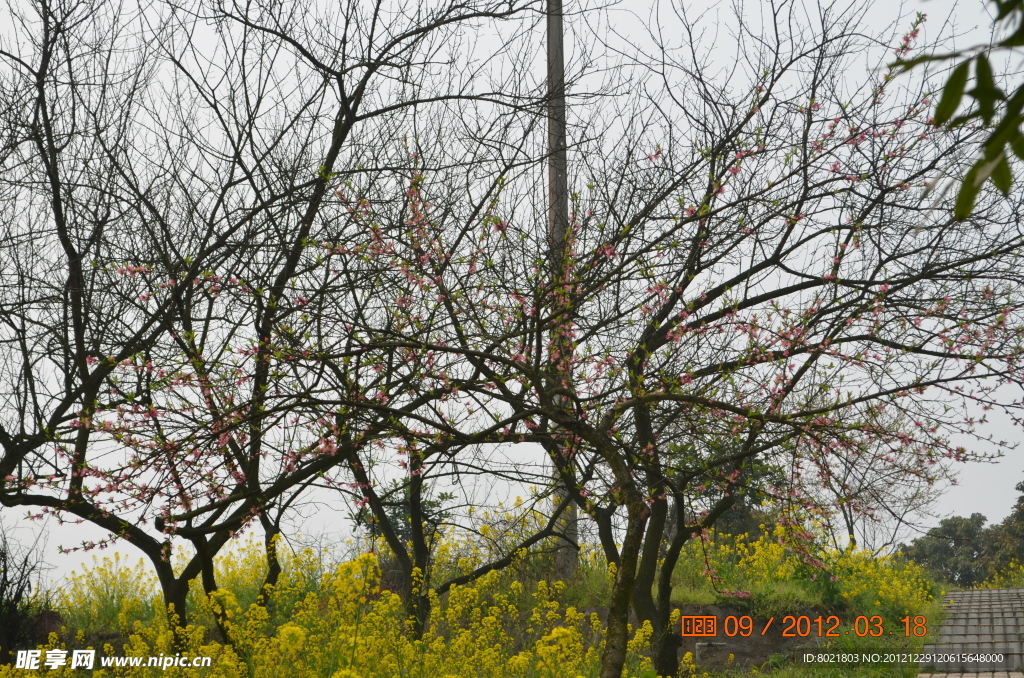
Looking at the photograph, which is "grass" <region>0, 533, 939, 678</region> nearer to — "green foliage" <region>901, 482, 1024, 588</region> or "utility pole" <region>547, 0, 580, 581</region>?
"utility pole" <region>547, 0, 580, 581</region>

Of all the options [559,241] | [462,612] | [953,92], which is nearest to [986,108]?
[953,92]

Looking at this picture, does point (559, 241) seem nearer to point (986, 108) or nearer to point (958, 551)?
point (986, 108)

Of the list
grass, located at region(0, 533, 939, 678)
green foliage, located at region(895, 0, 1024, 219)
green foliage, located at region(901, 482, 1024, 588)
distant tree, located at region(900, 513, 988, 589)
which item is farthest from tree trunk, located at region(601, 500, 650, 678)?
distant tree, located at region(900, 513, 988, 589)

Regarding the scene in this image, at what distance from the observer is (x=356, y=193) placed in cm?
591

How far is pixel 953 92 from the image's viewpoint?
1.01m

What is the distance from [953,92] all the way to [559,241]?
512 centimetres

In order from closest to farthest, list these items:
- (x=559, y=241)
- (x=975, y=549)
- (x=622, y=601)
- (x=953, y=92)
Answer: (x=953, y=92)
(x=622, y=601)
(x=559, y=241)
(x=975, y=549)

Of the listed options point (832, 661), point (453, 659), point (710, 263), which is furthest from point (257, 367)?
point (832, 661)

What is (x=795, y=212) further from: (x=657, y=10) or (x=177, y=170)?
(x=177, y=170)

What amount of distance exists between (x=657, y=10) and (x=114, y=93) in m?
4.37

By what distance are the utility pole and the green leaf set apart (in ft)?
11.3

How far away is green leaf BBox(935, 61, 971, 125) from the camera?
99 cm

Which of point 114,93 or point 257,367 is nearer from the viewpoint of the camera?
point 257,367

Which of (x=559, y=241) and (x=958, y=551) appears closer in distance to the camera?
(x=559, y=241)
